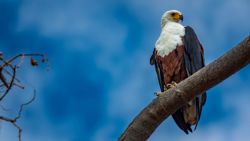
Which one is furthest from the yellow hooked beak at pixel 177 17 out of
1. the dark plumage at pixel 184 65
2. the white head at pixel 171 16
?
the dark plumage at pixel 184 65

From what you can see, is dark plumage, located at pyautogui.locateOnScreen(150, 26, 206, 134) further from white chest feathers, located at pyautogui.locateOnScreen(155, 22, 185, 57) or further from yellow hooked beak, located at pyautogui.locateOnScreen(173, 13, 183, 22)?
yellow hooked beak, located at pyautogui.locateOnScreen(173, 13, 183, 22)

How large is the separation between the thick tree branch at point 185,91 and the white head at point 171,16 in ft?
12.6

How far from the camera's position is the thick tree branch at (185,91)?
3055 millimetres

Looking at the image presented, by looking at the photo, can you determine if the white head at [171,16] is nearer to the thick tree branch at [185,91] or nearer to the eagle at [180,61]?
the eagle at [180,61]

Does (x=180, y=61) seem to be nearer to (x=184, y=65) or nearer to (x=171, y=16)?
(x=184, y=65)

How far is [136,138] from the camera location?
10.3ft

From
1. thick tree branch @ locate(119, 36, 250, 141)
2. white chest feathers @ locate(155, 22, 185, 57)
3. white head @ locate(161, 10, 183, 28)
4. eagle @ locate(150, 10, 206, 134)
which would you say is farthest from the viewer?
white head @ locate(161, 10, 183, 28)

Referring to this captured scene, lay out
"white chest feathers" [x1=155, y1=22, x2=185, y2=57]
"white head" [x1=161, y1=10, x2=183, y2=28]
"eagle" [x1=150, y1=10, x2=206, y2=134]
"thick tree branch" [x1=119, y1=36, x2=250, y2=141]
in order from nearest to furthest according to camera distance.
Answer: "thick tree branch" [x1=119, y1=36, x2=250, y2=141] → "eagle" [x1=150, y1=10, x2=206, y2=134] → "white chest feathers" [x1=155, y1=22, x2=185, y2=57] → "white head" [x1=161, y1=10, x2=183, y2=28]

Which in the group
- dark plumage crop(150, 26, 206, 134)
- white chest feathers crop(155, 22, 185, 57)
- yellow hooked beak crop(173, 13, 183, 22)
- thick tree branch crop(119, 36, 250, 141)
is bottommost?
thick tree branch crop(119, 36, 250, 141)

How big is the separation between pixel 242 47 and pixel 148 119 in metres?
0.77

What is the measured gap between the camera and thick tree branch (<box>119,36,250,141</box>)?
305 cm

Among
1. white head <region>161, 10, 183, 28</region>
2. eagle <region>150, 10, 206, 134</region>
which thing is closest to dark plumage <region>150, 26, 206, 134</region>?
eagle <region>150, 10, 206, 134</region>

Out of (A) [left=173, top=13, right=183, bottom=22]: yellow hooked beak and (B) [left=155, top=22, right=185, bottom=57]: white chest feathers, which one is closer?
(B) [left=155, top=22, right=185, bottom=57]: white chest feathers

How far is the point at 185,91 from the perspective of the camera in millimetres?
3297
